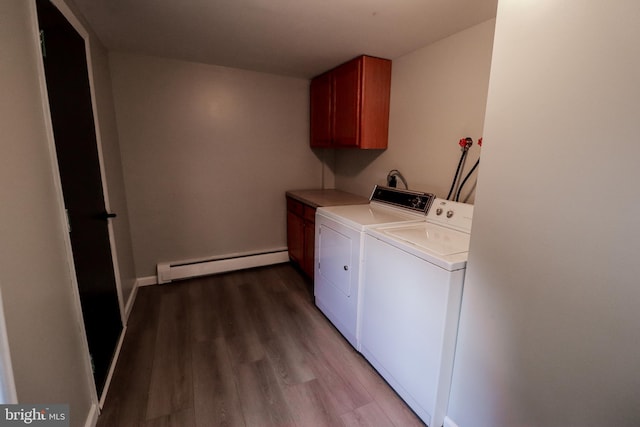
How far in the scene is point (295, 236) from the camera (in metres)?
3.29

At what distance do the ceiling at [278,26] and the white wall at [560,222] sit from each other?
0.87 metres

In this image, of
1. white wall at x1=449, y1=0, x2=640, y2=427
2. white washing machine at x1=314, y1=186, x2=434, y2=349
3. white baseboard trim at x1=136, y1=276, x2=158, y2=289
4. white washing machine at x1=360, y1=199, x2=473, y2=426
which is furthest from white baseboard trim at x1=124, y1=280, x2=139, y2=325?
white wall at x1=449, y1=0, x2=640, y2=427

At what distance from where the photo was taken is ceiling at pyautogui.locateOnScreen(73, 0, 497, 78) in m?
1.65

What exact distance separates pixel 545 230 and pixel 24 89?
1.99 metres

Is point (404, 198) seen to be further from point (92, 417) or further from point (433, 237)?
point (92, 417)

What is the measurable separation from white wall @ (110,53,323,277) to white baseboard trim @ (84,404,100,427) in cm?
170

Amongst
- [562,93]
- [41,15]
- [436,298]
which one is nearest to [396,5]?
[562,93]

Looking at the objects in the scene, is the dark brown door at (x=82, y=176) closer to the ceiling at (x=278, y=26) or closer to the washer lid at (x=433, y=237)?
the ceiling at (x=278, y=26)

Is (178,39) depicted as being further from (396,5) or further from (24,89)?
(396,5)

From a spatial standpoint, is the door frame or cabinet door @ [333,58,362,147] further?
cabinet door @ [333,58,362,147]

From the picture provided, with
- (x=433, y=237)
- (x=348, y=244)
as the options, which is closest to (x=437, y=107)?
(x=433, y=237)

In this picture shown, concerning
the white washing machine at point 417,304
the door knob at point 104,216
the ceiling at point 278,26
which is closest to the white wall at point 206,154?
the ceiling at point 278,26

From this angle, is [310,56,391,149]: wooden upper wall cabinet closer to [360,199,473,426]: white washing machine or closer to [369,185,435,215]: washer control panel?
[369,185,435,215]: washer control panel

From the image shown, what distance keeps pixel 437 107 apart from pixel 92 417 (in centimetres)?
290
